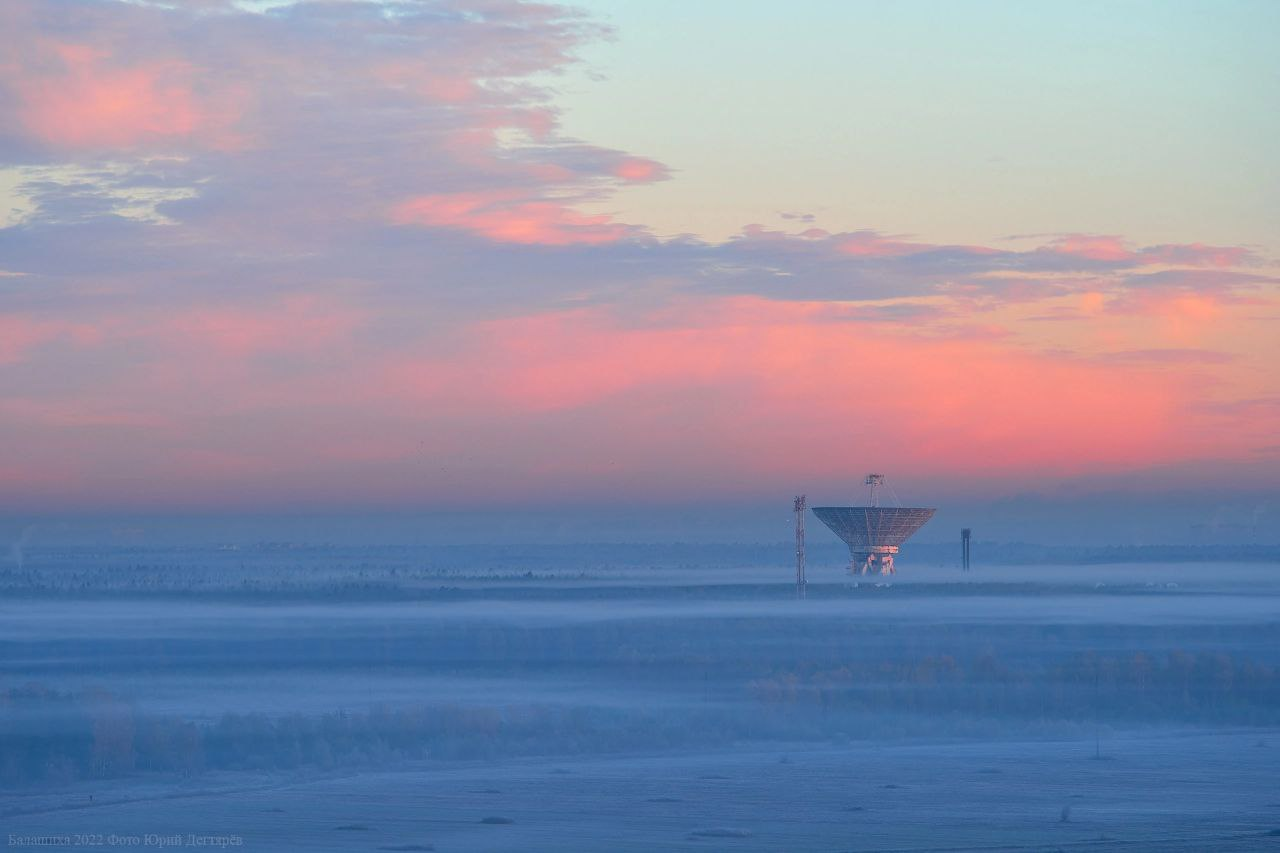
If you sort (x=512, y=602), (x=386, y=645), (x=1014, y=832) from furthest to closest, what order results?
1. (x=512, y=602)
2. (x=386, y=645)
3. (x=1014, y=832)

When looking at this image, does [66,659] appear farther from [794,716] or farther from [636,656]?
[794,716]

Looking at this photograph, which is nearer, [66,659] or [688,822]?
[688,822]

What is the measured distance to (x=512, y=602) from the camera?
348ft

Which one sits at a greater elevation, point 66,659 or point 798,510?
point 798,510

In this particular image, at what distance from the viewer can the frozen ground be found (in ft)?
59.5

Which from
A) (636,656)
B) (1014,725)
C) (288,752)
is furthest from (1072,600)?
(288,752)

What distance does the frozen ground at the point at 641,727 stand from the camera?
59.5 feet

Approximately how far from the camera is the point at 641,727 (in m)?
33.9

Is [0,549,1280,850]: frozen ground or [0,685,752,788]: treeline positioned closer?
[0,549,1280,850]: frozen ground

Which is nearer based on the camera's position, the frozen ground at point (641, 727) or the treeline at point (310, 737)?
the frozen ground at point (641, 727)

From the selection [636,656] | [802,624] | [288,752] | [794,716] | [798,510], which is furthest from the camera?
[798,510]

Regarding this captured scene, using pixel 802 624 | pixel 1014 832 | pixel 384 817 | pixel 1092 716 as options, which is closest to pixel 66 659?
pixel 802 624

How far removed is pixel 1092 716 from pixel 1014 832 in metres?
25.1

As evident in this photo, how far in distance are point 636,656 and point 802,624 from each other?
1946cm
